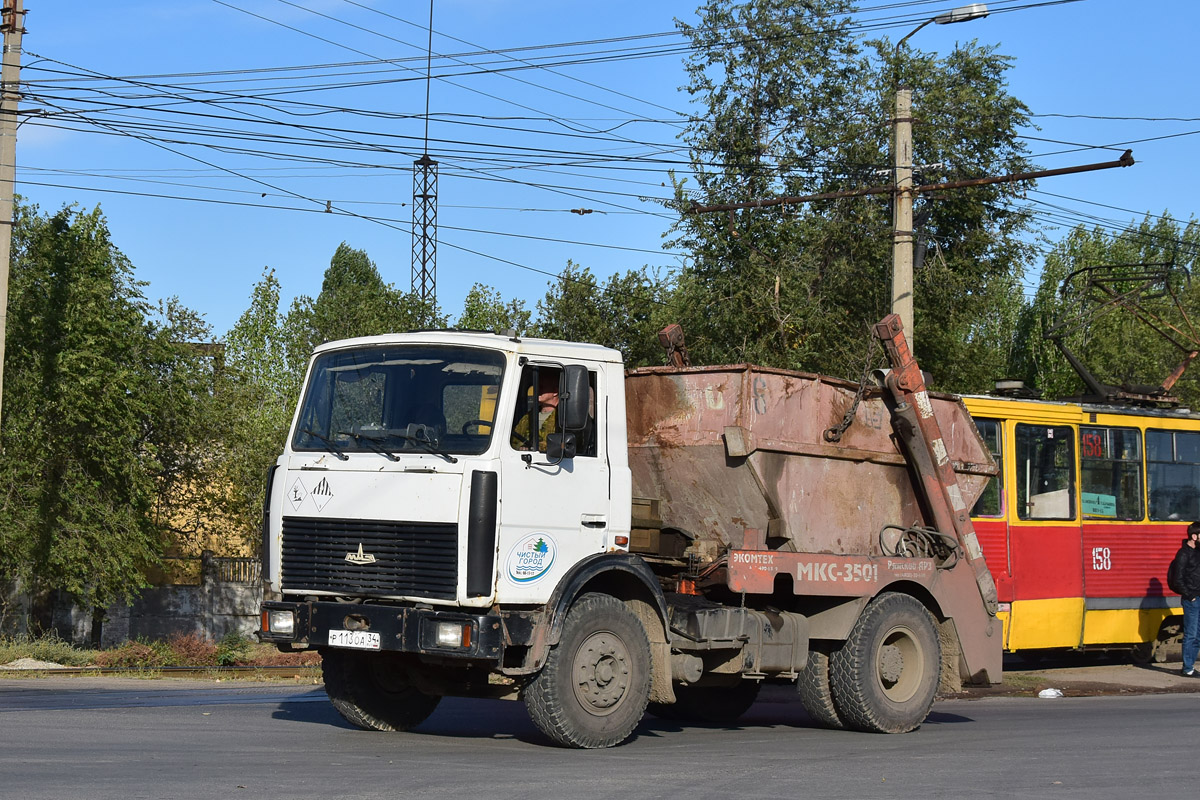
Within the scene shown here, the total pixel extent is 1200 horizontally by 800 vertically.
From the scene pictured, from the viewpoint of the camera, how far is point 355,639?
8.93 m

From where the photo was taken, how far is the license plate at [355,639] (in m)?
8.85

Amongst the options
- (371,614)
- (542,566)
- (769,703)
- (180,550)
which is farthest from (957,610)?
(180,550)

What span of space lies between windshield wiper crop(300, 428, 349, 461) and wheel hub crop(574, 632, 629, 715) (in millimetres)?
2057

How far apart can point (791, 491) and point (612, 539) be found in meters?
1.85

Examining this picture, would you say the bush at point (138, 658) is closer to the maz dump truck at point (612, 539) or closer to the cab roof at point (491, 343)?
the maz dump truck at point (612, 539)

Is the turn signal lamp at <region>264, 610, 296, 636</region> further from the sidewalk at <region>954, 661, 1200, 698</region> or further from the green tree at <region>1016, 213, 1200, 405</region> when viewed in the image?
the green tree at <region>1016, 213, 1200, 405</region>

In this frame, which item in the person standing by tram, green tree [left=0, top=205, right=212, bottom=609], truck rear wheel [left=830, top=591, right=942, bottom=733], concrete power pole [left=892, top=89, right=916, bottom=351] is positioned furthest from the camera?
green tree [left=0, top=205, right=212, bottom=609]

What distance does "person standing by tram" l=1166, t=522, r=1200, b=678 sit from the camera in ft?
56.4

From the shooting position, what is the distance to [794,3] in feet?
91.9

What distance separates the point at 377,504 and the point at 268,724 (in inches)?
98.3

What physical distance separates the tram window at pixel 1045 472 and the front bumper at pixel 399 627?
9393 millimetres

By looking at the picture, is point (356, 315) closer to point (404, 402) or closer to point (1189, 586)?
point (1189, 586)

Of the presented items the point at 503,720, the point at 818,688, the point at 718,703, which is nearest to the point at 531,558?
the point at 503,720

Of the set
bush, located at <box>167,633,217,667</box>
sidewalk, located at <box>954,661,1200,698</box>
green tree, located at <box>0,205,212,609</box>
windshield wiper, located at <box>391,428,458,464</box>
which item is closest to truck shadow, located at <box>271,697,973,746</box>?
windshield wiper, located at <box>391,428,458,464</box>
